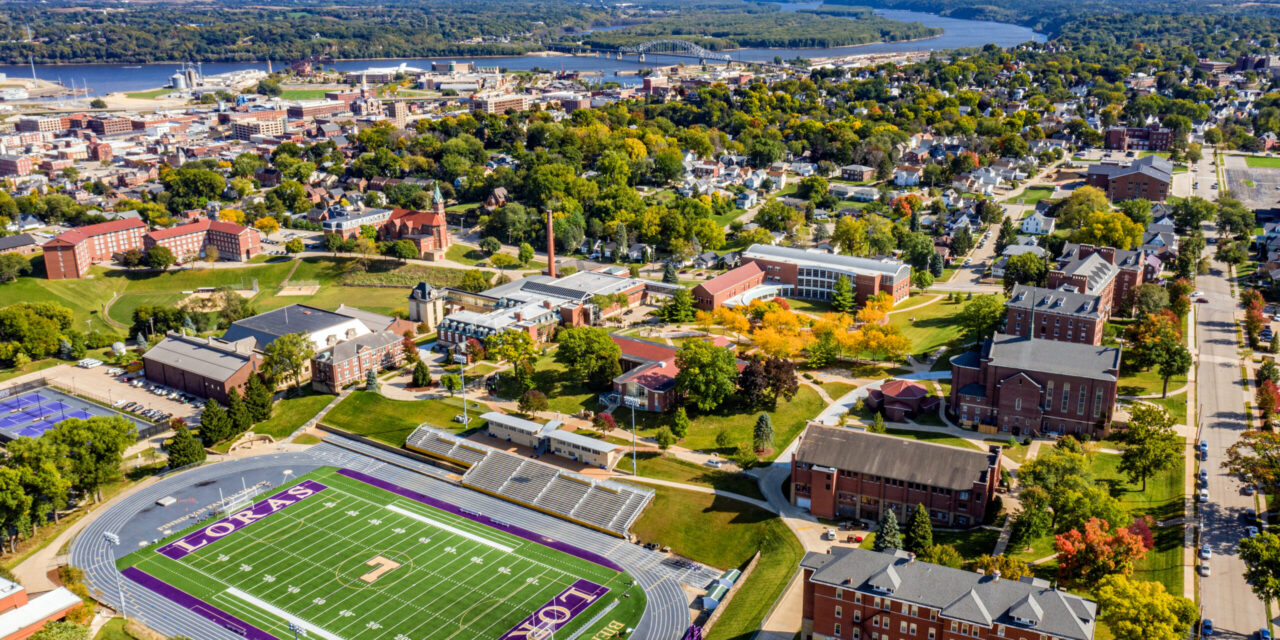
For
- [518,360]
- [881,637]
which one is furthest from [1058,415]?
[518,360]

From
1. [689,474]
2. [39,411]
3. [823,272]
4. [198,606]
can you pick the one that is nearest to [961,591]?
[689,474]

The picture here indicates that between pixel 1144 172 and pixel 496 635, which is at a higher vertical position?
pixel 1144 172

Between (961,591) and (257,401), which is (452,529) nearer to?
(257,401)

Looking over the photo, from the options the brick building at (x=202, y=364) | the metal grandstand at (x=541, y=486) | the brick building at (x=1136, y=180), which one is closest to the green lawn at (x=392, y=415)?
the metal grandstand at (x=541, y=486)

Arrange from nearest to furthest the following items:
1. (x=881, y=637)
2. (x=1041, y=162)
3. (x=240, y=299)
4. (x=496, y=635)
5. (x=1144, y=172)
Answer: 1. (x=881, y=637)
2. (x=496, y=635)
3. (x=240, y=299)
4. (x=1144, y=172)
5. (x=1041, y=162)

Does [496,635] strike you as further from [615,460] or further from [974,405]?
[974,405]

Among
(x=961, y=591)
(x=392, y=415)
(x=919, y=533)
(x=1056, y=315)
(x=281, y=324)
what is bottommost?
(x=392, y=415)

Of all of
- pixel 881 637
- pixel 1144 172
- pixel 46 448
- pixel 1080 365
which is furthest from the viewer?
pixel 1144 172
